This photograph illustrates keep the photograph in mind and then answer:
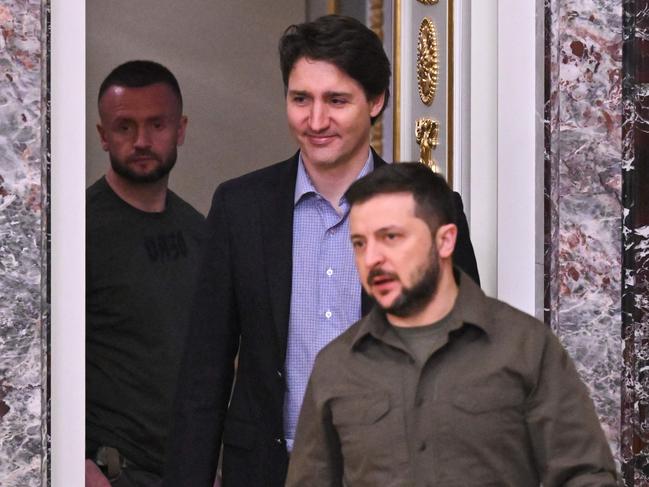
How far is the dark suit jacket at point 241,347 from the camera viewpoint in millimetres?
3373

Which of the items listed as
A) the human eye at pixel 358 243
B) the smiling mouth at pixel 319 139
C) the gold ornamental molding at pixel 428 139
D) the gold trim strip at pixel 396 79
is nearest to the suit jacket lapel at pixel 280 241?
the smiling mouth at pixel 319 139

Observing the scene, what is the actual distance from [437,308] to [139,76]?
12.6 feet

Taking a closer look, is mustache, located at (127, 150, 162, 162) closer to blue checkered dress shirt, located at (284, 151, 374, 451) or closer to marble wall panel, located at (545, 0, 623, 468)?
marble wall panel, located at (545, 0, 623, 468)

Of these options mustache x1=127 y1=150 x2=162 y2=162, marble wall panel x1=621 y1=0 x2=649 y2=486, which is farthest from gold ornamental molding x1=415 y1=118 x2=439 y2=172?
mustache x1=127 y1=150 x2=162 y2=162

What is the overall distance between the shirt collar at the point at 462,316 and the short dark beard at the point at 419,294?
4 cm

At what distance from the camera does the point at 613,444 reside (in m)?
4.10

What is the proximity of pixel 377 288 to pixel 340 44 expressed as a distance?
37.3 inches

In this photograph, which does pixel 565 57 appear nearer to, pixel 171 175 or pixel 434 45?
pixel 434 45

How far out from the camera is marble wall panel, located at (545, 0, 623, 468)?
410 centimetres

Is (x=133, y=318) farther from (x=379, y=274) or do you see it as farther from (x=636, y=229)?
(x=379, y=274)

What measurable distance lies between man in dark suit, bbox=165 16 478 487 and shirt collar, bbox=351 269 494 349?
661 mm

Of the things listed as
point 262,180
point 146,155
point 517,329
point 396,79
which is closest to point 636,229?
point 396,79

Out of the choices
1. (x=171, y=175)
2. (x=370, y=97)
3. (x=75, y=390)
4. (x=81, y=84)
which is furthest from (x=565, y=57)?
(x=171, y=175)

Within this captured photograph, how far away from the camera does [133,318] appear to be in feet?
18.1
